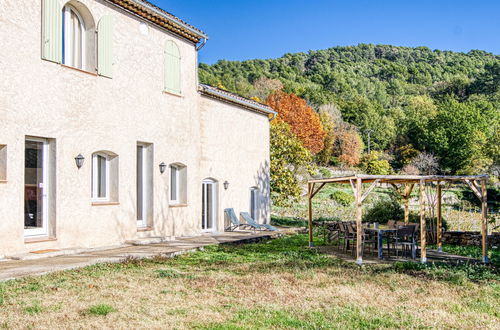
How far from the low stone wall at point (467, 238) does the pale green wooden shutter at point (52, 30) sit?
1417 cm

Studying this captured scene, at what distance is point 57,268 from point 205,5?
17.7 meters

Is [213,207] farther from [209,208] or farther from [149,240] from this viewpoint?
[149,240]

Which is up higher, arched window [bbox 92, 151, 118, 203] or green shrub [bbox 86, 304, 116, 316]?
arched window [bbox 92, 151, 118, 203]

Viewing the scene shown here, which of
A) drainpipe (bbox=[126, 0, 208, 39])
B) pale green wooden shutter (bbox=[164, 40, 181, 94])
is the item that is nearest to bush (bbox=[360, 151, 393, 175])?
drainpipe (bbox=[126, 0, 208, 39])

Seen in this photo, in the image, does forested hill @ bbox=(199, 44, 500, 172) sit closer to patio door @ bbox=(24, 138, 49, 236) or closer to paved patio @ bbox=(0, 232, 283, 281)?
paved patio @ bbox=(0, 232, 283, 281)

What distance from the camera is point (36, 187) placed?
1077cm

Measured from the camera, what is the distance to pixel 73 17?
39.0ft

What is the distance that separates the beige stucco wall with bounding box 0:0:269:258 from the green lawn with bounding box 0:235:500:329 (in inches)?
102

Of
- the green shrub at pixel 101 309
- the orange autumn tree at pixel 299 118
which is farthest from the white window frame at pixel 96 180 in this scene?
the orange autumn tree at pixel 299 118

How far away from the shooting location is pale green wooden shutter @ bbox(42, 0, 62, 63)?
10.6 metres

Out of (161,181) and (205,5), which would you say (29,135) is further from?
(205,5)

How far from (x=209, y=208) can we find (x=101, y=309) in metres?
11.3

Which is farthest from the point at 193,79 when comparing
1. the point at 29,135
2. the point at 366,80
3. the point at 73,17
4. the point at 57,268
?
the point at 366,80

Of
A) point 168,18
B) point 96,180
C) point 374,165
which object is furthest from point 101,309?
point 374,165
